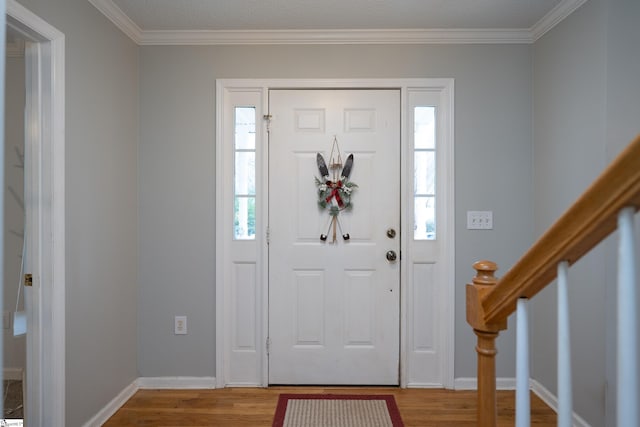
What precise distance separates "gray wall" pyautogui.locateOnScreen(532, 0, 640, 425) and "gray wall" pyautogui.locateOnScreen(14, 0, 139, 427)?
2.75m

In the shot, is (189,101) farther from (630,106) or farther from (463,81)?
(630,106)

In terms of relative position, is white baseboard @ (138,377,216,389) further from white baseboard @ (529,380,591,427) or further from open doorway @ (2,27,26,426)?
white baseboard @ (529,380,591,427)

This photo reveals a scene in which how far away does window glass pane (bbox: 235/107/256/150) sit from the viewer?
2639 mm

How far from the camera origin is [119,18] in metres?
2.34

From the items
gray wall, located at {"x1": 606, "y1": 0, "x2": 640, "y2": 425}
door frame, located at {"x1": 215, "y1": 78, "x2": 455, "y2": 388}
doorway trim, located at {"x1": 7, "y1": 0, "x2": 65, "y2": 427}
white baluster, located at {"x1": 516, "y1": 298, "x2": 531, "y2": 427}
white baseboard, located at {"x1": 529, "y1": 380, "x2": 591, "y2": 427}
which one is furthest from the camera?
door frame, located at {"x1": 215, "y1": 78, "x2": 455, "y2": 388}

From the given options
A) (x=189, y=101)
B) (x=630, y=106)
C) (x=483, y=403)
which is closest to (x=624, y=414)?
(x=483, y=403)

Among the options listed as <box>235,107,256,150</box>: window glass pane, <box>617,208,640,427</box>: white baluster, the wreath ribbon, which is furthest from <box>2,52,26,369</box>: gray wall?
<box>617,208,640,427</box>: white baluster

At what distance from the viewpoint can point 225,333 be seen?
8.55 feet

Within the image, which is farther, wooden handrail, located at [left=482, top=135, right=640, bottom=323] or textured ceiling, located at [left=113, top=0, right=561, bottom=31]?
textured ceiling, located at [left=113, top=0, right=561, bottom=31]

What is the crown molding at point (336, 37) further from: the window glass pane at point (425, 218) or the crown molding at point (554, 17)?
the window glass pane at point (425, 218)

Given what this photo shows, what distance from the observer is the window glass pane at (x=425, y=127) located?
8.61ft

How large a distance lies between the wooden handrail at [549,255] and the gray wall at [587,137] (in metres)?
1.41

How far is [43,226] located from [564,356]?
215cm

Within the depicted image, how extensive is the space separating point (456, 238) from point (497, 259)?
0.32m
